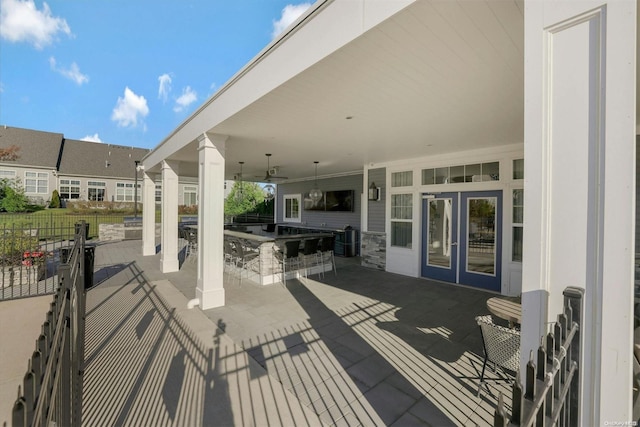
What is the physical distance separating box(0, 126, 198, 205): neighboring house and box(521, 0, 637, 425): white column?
20096 millimetres

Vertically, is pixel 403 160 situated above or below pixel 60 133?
below

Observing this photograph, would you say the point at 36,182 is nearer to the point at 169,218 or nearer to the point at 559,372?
the point at 169,218

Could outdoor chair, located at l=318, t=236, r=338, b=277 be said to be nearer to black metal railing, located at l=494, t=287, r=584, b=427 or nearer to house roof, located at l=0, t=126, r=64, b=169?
black metal railing, located at l=494, t=287, r=584, b=427

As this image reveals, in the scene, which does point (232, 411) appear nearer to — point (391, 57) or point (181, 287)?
point (391, 57)

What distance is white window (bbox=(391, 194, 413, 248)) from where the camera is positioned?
6598mm

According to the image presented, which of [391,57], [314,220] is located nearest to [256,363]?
[391,57]

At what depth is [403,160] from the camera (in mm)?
6590

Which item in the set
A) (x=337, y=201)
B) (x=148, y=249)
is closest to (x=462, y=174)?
(x=337, y=201)

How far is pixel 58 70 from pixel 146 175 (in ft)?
52.5

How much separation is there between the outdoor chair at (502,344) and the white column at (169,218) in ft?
21.5

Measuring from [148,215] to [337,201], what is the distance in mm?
6157

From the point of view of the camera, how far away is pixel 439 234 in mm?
6070

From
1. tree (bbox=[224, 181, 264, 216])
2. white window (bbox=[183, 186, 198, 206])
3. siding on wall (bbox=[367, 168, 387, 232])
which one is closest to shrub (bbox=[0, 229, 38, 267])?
siding on wall (bbox=[367, 168, 387, 232])

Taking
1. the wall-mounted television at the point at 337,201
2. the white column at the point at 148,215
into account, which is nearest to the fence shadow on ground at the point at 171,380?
the white column at the point at 148,215
